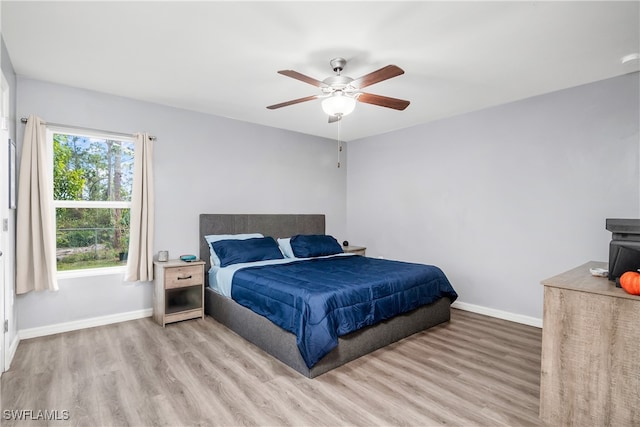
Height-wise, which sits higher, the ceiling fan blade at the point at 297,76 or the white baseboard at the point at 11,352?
the ceiling fan blade at the point at 297,76

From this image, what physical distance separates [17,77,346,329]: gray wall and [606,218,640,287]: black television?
4135mm

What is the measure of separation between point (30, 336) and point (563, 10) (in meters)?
5.35

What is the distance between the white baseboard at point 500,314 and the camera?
3.80m

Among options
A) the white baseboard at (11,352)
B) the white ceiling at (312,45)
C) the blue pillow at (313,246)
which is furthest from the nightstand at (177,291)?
the white ceiling at (312,45)

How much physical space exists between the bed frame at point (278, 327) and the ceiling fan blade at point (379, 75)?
212cm

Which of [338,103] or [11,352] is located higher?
[338,103]

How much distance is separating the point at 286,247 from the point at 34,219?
285 centimetres

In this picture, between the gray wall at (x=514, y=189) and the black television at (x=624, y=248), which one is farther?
the gray wall at (x=514, y=189)

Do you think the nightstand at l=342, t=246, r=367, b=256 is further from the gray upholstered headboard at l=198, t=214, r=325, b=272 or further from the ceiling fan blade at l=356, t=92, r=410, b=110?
the ceiling fan blade at l=356, t=92, r=410, b=110

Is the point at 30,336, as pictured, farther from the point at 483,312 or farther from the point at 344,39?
the point at 483,312

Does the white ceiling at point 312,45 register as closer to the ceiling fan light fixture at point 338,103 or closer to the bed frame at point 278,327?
the ceiling fan light fixture at point 338,103

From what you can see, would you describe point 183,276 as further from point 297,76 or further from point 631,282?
point 631,282

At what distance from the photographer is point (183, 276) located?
12.5 ft

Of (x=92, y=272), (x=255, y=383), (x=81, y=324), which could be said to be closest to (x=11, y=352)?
(x=81, y=324)
